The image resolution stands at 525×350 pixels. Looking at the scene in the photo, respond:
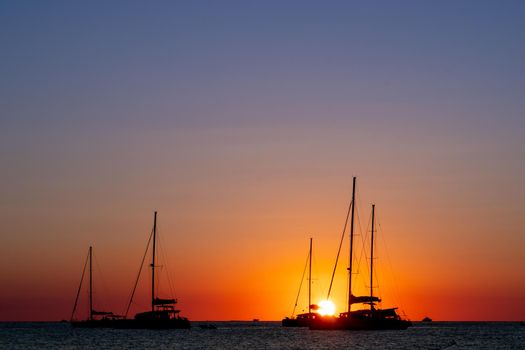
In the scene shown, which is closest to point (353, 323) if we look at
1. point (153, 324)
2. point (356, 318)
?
point (356, 318)

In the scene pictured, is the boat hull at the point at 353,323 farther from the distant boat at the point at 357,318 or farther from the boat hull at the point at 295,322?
the boat hull at the point at 295,322

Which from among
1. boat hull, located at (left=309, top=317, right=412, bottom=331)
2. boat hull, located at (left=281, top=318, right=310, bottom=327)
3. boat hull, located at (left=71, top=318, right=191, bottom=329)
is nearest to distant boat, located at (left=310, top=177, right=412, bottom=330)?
boat hull, located at (left=309, top=317, right=412, bottom=331)

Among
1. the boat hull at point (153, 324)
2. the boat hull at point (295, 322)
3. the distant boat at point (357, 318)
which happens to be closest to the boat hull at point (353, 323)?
the distant boat at point (357, 318)

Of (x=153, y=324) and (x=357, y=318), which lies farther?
(x=153, y=324)

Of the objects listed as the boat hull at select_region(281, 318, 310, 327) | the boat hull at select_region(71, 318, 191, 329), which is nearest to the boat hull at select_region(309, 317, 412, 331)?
the boat hull at select_region(71, 318, 191, 329)

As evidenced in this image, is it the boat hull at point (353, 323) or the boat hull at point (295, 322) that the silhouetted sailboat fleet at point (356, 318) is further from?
A: the boat hull at point (295, 322)

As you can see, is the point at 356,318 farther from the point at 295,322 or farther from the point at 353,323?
the point at 295,322

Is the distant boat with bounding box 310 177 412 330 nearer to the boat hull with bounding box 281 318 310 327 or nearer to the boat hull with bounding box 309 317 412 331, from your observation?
the boat hull with bounding box 309 317 412 331

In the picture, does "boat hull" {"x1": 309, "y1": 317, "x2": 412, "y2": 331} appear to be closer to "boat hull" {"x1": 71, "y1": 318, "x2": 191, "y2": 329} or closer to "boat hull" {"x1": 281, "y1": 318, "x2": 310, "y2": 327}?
"boat hull" {"x1": 71, "y1": 318, "x2": 191, "y2": 329}

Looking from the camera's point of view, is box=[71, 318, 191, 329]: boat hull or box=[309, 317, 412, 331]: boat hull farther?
box=[71, 318, 191, 329]: boat hull

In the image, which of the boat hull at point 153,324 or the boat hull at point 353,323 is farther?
the boat hull at point 153,324

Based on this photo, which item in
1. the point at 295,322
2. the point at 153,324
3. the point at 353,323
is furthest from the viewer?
the point at 295,322

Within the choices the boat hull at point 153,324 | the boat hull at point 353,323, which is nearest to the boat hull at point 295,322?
the boat hull at point 153,324

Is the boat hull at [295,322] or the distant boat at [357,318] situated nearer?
the distant boat at [357,318]
